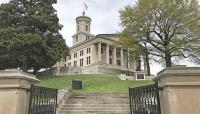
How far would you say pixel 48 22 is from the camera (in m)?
42.4


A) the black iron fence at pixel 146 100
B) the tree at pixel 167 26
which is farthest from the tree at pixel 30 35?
the black iron fence at pixel 146 100

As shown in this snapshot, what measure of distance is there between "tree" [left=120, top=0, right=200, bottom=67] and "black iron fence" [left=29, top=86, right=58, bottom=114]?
26.4m

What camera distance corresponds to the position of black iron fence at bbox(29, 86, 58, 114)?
899cm

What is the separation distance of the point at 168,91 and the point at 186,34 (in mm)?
30012

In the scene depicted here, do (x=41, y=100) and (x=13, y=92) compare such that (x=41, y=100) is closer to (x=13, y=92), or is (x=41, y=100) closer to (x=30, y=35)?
(x=13, y=92)

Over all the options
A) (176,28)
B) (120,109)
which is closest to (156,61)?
(176,28)

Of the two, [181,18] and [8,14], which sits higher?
[8,14]

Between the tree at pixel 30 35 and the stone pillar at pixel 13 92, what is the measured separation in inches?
1223

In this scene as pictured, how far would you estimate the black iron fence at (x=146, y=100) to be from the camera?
8523 millimetres

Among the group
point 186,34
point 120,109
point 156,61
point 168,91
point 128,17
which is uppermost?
point 128,17

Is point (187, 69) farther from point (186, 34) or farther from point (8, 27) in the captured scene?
point (8, 27)

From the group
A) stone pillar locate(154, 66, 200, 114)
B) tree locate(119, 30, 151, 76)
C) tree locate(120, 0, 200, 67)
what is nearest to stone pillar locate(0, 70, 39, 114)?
stone pillar locate(154, 66, 200, 114)

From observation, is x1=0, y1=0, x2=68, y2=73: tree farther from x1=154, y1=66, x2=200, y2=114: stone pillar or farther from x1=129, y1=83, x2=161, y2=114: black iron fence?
x1=154, y1=66, x2=200, y2=114: stone pillar

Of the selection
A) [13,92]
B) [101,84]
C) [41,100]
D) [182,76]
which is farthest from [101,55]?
[182,76]
